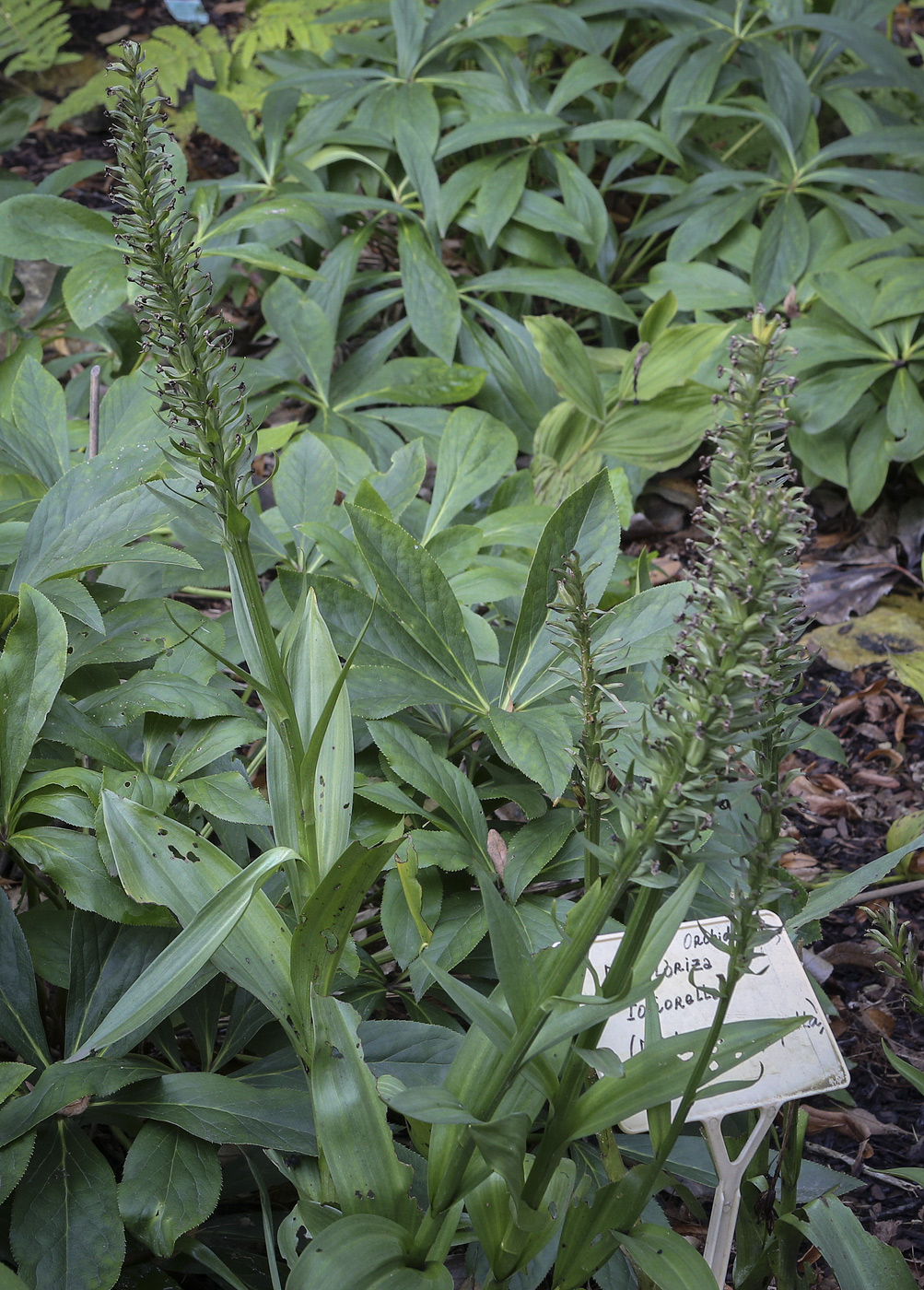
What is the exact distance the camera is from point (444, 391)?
7.64 ft

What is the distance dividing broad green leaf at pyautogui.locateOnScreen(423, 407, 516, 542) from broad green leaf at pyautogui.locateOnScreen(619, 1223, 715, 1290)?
1.17m

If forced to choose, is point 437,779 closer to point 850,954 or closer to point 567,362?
point 850,954

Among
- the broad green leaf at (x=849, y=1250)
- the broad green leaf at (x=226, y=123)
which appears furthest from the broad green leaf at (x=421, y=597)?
the broad green leaf at (x=226, y=123)

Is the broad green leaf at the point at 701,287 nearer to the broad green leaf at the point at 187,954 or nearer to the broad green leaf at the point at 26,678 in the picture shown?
the broad green leaf at the point at 26,678

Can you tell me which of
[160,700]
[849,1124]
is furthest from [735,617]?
[849,1124]

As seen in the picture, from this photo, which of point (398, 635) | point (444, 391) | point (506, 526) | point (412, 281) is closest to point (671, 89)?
point (412, 281)

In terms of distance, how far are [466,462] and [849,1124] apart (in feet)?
4.27

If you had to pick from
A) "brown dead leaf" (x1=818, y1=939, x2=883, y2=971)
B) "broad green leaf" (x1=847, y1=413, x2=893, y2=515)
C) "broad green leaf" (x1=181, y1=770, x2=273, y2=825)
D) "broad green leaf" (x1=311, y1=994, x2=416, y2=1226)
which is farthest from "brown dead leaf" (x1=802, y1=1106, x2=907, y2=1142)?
"broad green leaf" (x1=847, y1=413, x2=893, y2=515)

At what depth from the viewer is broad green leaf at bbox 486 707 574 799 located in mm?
1198

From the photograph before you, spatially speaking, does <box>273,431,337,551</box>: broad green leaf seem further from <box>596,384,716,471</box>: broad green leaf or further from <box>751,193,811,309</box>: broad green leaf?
<box>751,193,811,309</box>: broad green leaf

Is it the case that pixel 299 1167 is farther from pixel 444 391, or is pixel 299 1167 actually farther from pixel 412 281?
pixel 412 281

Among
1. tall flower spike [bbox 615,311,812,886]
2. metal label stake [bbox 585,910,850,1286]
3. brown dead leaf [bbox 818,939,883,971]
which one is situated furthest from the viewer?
brown dead leaf [bbox 818,939,883,971]

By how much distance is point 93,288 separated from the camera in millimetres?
2027

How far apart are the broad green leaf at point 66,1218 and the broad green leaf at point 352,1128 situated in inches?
10.0
